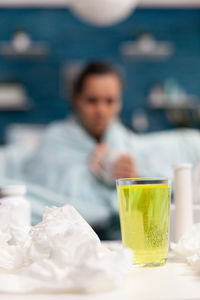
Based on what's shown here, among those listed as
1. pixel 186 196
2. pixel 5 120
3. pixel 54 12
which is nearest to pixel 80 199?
pixel 186 196

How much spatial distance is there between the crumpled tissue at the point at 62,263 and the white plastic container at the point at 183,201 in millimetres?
306

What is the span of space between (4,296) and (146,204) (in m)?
0.24

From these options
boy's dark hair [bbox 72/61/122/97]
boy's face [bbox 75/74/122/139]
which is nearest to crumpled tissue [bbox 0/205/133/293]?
boy's face [bbox 75/74/122/139]

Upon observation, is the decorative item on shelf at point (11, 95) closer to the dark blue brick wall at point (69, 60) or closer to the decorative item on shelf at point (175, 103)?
the dark blue brick wall at point (69, 60)

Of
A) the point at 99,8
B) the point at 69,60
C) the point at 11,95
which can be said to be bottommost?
the point at 11,95

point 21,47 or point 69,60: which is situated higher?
point 21,47

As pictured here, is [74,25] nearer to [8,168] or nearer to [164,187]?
[8,168]

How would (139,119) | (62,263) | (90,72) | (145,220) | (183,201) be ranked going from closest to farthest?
1. (62,263)
2. (145,220)
3. (183,201)
4. (90,72)
5. (139,119)

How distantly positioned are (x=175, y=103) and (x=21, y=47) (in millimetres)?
1565

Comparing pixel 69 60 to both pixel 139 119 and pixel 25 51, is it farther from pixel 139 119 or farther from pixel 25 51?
pixel 139 119

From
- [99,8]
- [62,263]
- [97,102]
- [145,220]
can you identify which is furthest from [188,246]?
[97,102]

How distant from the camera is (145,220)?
62 cm

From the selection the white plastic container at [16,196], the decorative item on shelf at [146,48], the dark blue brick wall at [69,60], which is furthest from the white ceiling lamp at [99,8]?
the dark blue brick wall at [69,60]

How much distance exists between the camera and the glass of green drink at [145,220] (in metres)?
0.62
